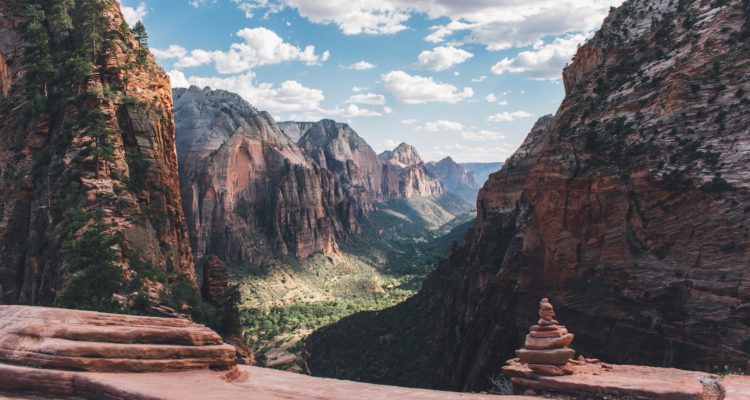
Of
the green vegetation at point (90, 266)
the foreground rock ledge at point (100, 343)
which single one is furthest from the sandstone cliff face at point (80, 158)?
the foreground rock ledge at point (100, 343)

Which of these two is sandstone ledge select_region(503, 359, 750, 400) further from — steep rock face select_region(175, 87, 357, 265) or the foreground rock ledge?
steep rock face select_region(175, 87, 357, 265)

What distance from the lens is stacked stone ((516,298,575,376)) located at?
1734 centimetres

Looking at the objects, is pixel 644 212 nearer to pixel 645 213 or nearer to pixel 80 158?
pixel 645 213

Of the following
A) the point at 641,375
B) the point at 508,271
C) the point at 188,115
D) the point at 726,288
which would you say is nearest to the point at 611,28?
the point at 508,271

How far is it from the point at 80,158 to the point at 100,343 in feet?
92.5

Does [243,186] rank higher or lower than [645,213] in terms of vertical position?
higher

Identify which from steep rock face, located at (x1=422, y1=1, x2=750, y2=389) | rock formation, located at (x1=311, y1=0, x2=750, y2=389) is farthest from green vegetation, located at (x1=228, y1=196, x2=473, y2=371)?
steep rock face, located at (x1=422, y1=1, x2=750, y2=389)

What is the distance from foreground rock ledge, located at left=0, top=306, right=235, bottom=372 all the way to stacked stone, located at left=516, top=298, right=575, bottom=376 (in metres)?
10.8

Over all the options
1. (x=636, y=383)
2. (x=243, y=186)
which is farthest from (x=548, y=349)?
(x=243, y=186)

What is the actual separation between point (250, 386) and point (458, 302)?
140 feet

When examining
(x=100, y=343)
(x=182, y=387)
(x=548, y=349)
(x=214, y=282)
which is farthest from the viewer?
(x=214, y=282)

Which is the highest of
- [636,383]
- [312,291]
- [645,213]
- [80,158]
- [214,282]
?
[80,158]

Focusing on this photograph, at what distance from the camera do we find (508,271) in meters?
41.7

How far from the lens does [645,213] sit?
97.4 feet
